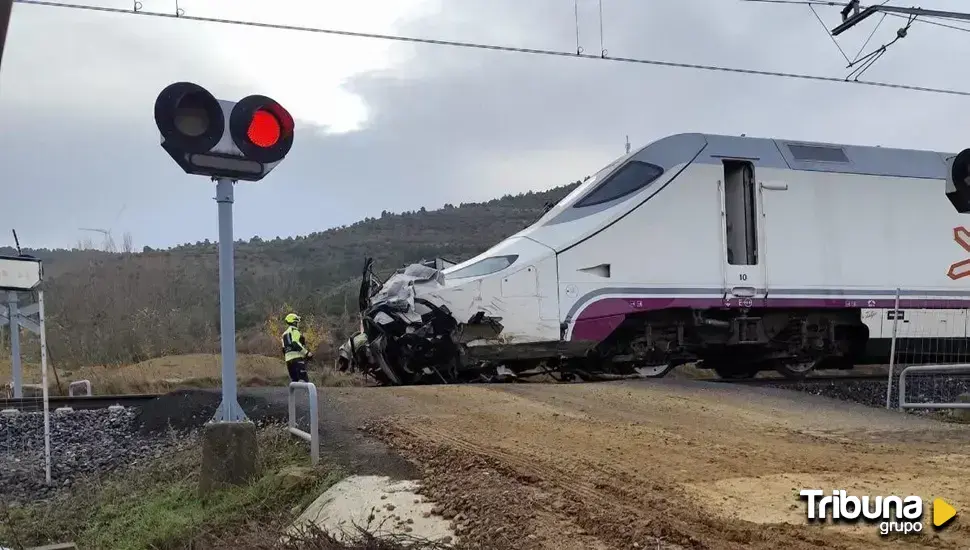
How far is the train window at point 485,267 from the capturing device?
11500mm

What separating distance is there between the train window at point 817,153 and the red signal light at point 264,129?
9.69 m

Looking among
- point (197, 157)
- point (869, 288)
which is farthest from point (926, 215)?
point (197, 157)

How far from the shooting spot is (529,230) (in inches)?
483

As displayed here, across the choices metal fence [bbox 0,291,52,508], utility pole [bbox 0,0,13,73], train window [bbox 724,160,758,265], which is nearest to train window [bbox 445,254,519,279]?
train window [bbox 724,160,758,265]

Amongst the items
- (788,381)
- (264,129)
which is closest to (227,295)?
(264,129)

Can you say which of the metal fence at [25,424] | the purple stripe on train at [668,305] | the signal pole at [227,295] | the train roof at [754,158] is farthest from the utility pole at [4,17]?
the train roof at [754,158]

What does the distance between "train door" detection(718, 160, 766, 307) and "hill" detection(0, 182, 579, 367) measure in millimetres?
2926

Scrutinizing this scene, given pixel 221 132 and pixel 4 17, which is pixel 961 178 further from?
pixel 4 17

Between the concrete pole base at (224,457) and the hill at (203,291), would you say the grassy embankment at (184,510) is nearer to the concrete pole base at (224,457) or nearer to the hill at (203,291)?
the concrete pole base at (224,457)

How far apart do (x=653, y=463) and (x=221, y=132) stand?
3.60 meters

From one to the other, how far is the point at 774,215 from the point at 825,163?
4.75 ft

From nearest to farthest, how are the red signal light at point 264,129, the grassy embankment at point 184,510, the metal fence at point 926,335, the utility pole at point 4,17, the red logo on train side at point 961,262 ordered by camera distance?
the utility pole at point 4,17 < the grassy embankment at point 184,510 < the red signal light at point 264,129 < the metal fence at point 926,335 < the red logo on train side at point 961,262

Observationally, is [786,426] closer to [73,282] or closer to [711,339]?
[711,339]

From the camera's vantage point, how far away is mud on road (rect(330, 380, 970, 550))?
12.9ft
